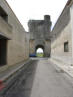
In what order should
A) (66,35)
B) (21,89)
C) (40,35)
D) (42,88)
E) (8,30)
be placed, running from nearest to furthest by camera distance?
(21,89) < (42,88) < (8,30) < (66,35) < (40,35)

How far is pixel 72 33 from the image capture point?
33.5 feet

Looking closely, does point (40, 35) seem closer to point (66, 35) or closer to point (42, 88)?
point (66, 35)

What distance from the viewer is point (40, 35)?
33938 millimetres

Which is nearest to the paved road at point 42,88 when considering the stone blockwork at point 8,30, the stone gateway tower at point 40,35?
the stone blockwork at point 8,30

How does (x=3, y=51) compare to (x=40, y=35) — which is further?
(x=40, y=35)

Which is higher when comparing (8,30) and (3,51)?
(8,30)

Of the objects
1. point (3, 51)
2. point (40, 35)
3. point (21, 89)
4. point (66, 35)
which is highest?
point (40, 35)

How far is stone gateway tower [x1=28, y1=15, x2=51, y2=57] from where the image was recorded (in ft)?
109

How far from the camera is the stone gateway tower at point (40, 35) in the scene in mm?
33375

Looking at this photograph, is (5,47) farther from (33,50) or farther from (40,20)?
(40,20)

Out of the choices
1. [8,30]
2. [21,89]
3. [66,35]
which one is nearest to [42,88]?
[21,89]

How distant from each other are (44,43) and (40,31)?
3.97 m

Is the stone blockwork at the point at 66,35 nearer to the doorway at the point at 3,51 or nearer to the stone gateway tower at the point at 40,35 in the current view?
the doorway at the point at 3,51

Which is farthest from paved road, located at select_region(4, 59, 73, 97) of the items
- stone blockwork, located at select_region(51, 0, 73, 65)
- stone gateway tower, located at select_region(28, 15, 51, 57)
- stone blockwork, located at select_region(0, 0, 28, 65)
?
stone gateway tower, located at select_region(28, 15, 51, 57)
